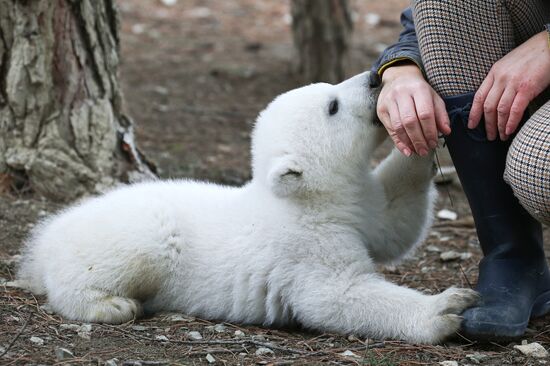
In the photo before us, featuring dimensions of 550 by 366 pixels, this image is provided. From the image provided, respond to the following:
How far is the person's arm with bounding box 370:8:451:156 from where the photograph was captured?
310 centimetres

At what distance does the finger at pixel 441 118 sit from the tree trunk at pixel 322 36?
434 centimetres

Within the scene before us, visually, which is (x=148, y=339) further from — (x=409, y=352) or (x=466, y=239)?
(x=466, y=239)

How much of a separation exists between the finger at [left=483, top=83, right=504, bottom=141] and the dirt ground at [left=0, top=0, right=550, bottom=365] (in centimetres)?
77

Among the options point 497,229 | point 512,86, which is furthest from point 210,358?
point 512,86

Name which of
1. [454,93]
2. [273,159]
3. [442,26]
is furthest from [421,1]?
[273,159]

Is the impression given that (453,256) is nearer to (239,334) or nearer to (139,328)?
(239,334)

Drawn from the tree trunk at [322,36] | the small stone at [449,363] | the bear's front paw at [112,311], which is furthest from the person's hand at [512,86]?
the tree trunk at [322,36]

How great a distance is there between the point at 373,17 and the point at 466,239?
6819mm

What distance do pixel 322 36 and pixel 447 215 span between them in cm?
283

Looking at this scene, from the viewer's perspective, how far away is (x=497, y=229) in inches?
128

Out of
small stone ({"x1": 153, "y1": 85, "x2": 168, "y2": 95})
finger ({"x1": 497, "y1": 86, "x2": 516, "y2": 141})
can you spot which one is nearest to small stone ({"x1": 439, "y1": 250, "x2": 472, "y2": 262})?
finger ({"x1": 497, "y1": 86, "x2": 516, "y2": 141})

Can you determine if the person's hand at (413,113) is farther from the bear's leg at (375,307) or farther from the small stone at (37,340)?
the small stone at (37,340)

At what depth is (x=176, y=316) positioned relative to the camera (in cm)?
347

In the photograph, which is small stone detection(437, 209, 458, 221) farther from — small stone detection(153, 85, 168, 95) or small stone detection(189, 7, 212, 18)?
small stone detection(189, 7, 212, 18)
